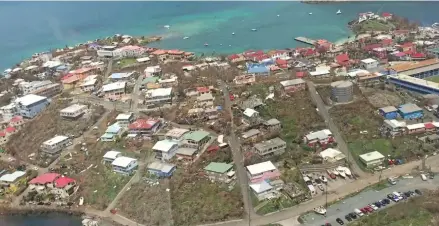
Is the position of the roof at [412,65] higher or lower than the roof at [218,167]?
higher

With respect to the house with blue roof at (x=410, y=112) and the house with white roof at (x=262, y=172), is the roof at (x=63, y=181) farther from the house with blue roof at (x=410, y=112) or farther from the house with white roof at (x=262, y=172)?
the house with blue roof at (x=410, y=112)

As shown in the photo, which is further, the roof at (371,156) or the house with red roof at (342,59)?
the house with red roof at (342,59)

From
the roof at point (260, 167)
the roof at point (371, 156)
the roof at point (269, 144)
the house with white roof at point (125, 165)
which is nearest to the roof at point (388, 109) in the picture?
the roof at point (371, 156)

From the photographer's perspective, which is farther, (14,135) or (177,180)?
(14,135)

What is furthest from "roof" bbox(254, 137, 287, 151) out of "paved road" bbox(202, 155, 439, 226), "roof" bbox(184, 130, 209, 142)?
"paved road" bbox(202, 155, 439, 226)

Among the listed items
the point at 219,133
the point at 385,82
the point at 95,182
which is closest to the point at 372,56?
the point at 385,82

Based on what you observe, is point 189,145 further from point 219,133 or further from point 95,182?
point 95,182
